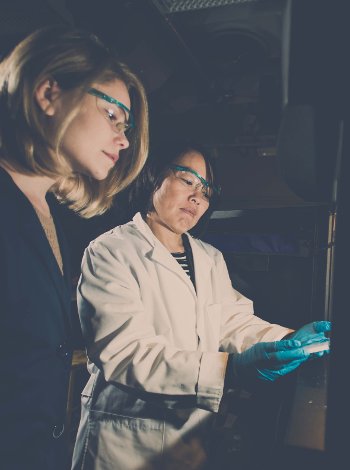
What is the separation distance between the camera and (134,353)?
1.50 meters

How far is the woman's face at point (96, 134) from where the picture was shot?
136 cm

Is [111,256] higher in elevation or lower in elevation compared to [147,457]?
higher

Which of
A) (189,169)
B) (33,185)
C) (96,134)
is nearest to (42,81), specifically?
(96,134)

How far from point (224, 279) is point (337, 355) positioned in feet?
6.11

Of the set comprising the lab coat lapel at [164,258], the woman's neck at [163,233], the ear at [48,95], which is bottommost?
the lab coat lapel at [164,258]

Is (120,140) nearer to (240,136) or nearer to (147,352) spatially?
(147,352)

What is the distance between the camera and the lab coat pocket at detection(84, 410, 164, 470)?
1.61 meters

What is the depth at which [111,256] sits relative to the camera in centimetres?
180

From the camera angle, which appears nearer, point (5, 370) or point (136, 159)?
point (5, 370)

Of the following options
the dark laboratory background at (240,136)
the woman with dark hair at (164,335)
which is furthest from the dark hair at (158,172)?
the dark laboratory background at (240,136)

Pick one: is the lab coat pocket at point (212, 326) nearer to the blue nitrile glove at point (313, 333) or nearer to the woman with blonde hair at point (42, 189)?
the blue nitrile glove at point (313, 333)

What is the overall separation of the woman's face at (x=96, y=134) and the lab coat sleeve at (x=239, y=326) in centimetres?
124

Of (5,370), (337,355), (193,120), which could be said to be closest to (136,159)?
(5,370)

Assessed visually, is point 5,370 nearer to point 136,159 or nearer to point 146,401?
point 146,401
